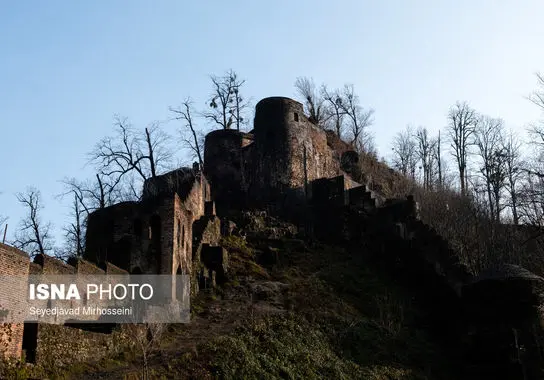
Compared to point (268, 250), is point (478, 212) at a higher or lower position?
higher

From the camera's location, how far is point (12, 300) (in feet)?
61.7

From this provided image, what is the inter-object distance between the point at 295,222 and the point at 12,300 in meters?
23.8

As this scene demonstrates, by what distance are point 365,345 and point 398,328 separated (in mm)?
2190

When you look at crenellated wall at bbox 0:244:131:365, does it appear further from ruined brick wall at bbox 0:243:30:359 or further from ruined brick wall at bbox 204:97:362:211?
ruined brick wall at bbox 204:97:362:211

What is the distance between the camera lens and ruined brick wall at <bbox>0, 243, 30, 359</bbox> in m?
18.2

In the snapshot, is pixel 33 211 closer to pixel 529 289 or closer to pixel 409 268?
pixel 409 268

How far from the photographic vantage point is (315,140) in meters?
46.2

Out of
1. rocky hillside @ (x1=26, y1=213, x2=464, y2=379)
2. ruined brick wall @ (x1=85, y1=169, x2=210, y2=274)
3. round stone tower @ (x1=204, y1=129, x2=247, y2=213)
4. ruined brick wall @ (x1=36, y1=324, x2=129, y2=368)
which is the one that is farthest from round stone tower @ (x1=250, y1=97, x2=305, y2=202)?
ruined brick wall @ (x1=36, y1=324, x2=129, y2=368)

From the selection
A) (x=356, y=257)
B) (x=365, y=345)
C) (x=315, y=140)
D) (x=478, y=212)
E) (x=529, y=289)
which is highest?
(x=315, y=140)

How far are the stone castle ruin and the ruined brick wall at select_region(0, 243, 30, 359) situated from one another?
0.11 feet

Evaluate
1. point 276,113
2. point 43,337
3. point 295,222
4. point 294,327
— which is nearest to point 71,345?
point 43,337

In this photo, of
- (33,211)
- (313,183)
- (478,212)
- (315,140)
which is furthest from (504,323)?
(33,211)

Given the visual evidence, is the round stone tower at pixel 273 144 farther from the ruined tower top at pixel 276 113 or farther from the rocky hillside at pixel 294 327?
the rocky hillside at pixel 294 327

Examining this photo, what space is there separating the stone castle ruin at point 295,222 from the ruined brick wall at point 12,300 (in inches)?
1.4
